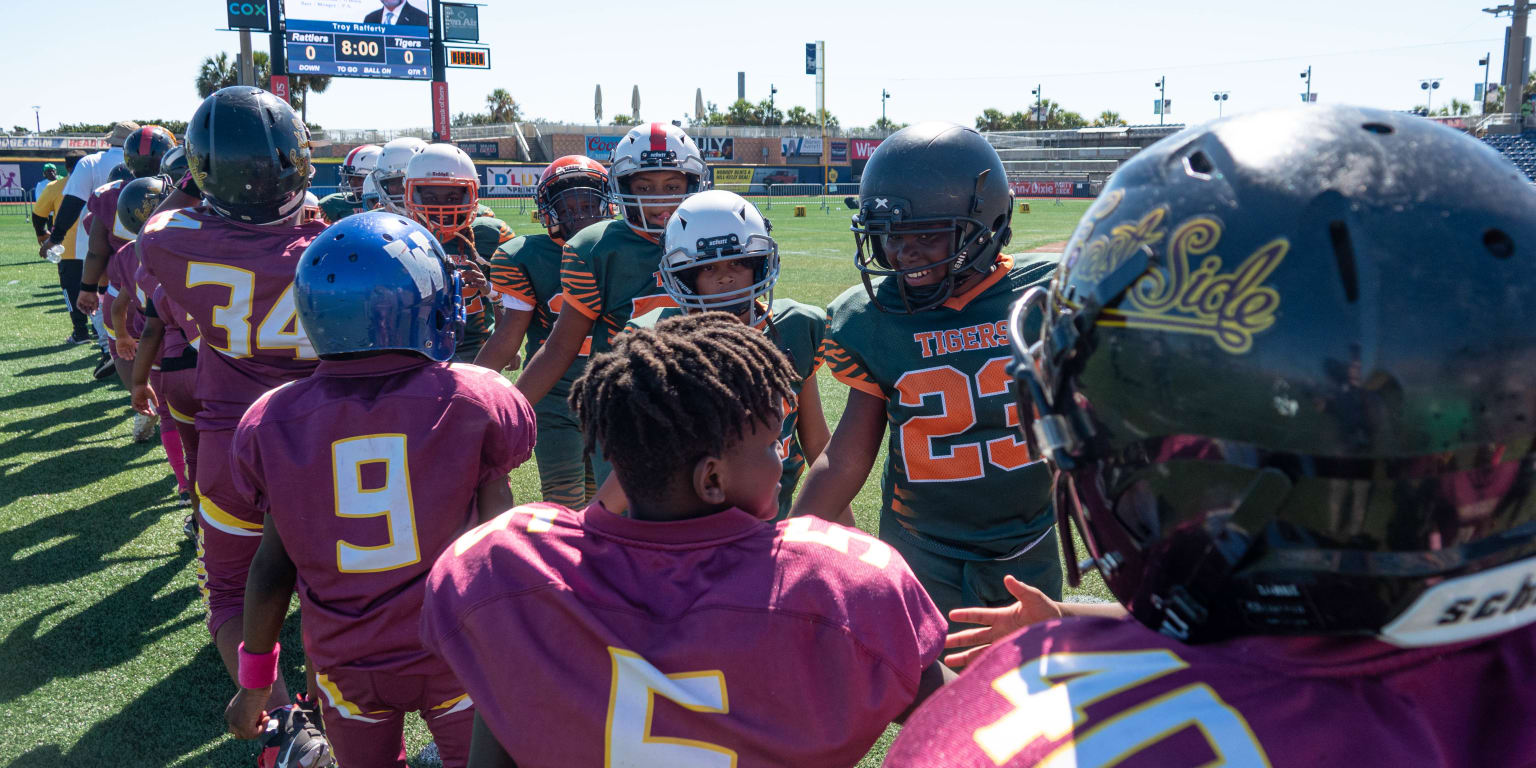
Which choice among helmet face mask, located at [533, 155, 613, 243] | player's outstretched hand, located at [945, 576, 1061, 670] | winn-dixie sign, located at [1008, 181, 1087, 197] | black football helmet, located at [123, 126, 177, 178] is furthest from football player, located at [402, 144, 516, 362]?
winn-dixie sign, located at [1008, 181, 1087, 197]

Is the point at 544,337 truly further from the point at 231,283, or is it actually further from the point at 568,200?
the point at 231,283

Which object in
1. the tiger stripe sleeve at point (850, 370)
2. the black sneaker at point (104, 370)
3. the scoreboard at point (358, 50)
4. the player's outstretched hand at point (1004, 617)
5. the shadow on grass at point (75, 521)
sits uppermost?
the scoreboard at point (358, 50)

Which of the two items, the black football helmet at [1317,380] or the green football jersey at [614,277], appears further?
the green football jersey at [614,277]

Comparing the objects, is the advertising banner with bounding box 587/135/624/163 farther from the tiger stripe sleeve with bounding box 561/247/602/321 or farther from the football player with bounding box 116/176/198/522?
the tiger stripe sleeve with bounding box 561/247/602/321

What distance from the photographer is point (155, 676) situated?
14.5ft

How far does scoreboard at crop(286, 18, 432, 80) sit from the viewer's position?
34.1 metres

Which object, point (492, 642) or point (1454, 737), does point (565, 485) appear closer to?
point (492, 642)

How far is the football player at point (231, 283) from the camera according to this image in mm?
3686

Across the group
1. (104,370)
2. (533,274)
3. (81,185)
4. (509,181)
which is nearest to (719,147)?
(509,181)

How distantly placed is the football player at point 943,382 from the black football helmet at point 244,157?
2.20 m

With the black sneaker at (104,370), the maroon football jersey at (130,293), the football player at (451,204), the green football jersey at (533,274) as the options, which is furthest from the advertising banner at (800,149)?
the green football jersey at (533,274)

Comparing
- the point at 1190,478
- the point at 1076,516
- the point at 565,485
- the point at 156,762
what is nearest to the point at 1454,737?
the point at 1190,478

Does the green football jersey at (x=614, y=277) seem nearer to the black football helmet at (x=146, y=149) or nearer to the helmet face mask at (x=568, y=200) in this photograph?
the helmet face mask at (x=568, y=200)

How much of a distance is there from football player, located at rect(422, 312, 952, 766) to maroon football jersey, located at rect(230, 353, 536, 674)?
34.7 inches
